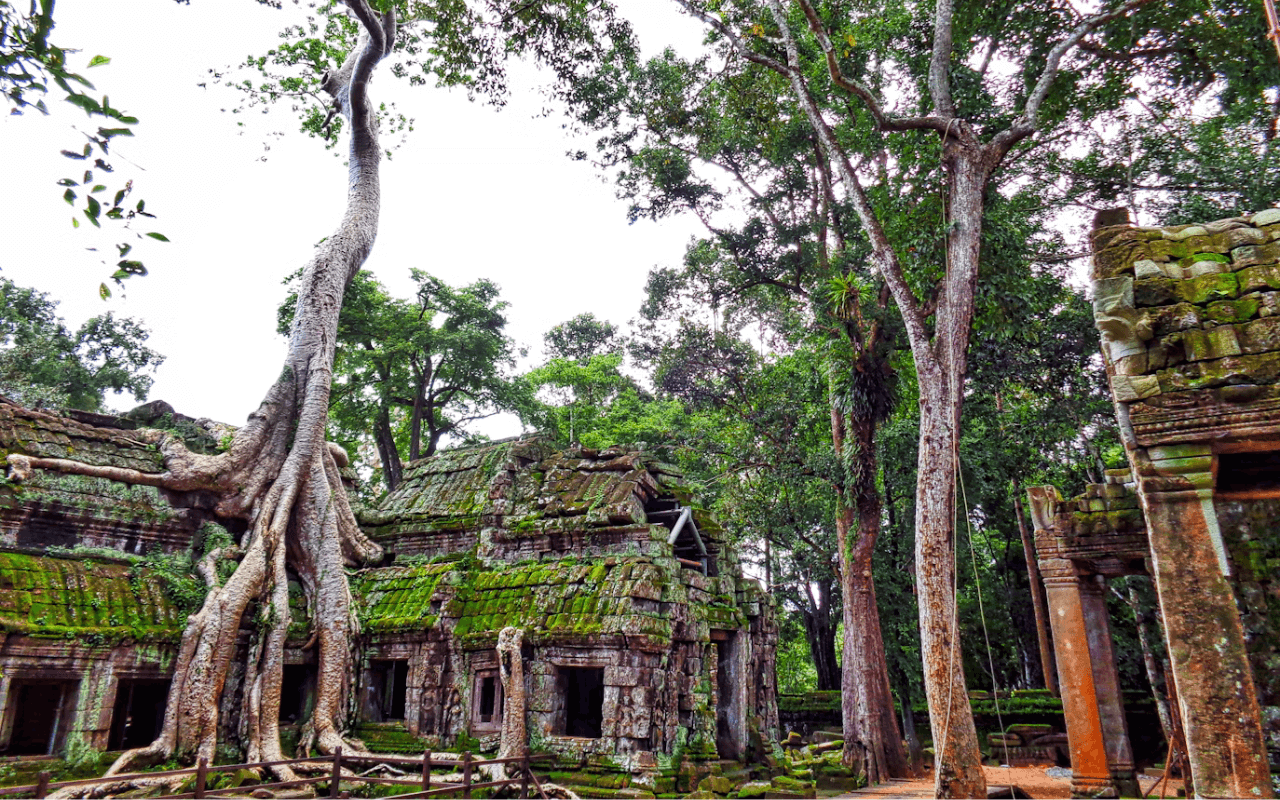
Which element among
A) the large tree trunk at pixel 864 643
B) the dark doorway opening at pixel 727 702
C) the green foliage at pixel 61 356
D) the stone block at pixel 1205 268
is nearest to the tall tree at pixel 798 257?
the large tree trunk at pixel 864 643

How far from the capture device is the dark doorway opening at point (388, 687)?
1146cm

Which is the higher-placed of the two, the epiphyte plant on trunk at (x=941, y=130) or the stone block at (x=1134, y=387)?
the epiphyte plant on trunk at (x=941, y=130)

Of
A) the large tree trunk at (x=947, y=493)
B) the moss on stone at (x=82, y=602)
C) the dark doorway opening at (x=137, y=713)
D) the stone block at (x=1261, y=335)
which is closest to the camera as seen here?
the stone block at (x=1261, y=335)

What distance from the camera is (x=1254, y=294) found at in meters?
4.03

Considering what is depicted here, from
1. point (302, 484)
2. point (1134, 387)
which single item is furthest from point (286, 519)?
point (1134, 387)

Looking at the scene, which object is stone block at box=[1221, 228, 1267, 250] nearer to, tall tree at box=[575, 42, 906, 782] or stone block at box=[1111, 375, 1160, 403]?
stone block at box=[1111, 375, 1160, 403]

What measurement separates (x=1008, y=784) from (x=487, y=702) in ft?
26.6

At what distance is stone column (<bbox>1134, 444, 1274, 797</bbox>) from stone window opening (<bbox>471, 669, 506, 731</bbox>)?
838 cm

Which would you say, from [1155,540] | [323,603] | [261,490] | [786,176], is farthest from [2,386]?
[1155,540]

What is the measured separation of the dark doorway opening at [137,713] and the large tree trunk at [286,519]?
876 mm

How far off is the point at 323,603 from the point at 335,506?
6.36ft

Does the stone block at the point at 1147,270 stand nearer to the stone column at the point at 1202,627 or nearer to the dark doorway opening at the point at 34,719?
the stone column at the point at 1202,627

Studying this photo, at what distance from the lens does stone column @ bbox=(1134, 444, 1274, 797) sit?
11.8 feet

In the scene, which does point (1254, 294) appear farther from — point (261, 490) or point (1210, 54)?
point (261, 490)
